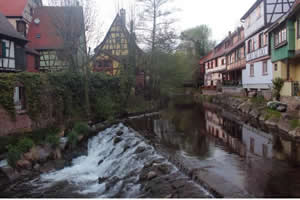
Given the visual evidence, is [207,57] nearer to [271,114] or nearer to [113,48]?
[113,48]

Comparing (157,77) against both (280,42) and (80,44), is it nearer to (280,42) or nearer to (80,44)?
(80,44)

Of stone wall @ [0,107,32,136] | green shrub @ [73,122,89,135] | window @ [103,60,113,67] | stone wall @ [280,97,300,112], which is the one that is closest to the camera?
stone wall @ [0,107,32,136]

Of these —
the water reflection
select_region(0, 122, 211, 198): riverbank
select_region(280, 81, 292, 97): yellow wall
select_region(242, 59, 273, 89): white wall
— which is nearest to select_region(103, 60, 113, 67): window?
the water reflection

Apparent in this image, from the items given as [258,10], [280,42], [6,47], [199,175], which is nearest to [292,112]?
[280,42]

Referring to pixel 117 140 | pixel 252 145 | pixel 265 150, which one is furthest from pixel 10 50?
pixel 265 150

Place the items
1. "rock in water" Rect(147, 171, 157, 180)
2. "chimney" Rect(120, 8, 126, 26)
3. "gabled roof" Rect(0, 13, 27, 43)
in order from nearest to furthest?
"rock in water" Rect(147, 171, 157, 180) → "gabled roof" Rect(0, 13, 27, 43) → "chimney" Rect(120, 8, 126, 26)

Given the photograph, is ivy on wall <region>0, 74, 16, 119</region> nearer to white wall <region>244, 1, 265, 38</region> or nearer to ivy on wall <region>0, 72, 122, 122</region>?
ivy on wall <region>0, 72, 122, 122</region>

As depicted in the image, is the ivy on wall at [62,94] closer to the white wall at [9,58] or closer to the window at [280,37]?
the white wall at [9,58]

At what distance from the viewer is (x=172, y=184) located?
718 cm

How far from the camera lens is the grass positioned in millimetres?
14531

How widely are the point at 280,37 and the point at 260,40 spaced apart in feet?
15.3

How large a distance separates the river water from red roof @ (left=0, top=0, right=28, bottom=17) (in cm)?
1870

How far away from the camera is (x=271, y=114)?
15320mm

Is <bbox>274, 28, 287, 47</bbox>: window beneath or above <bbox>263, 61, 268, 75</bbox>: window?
above
